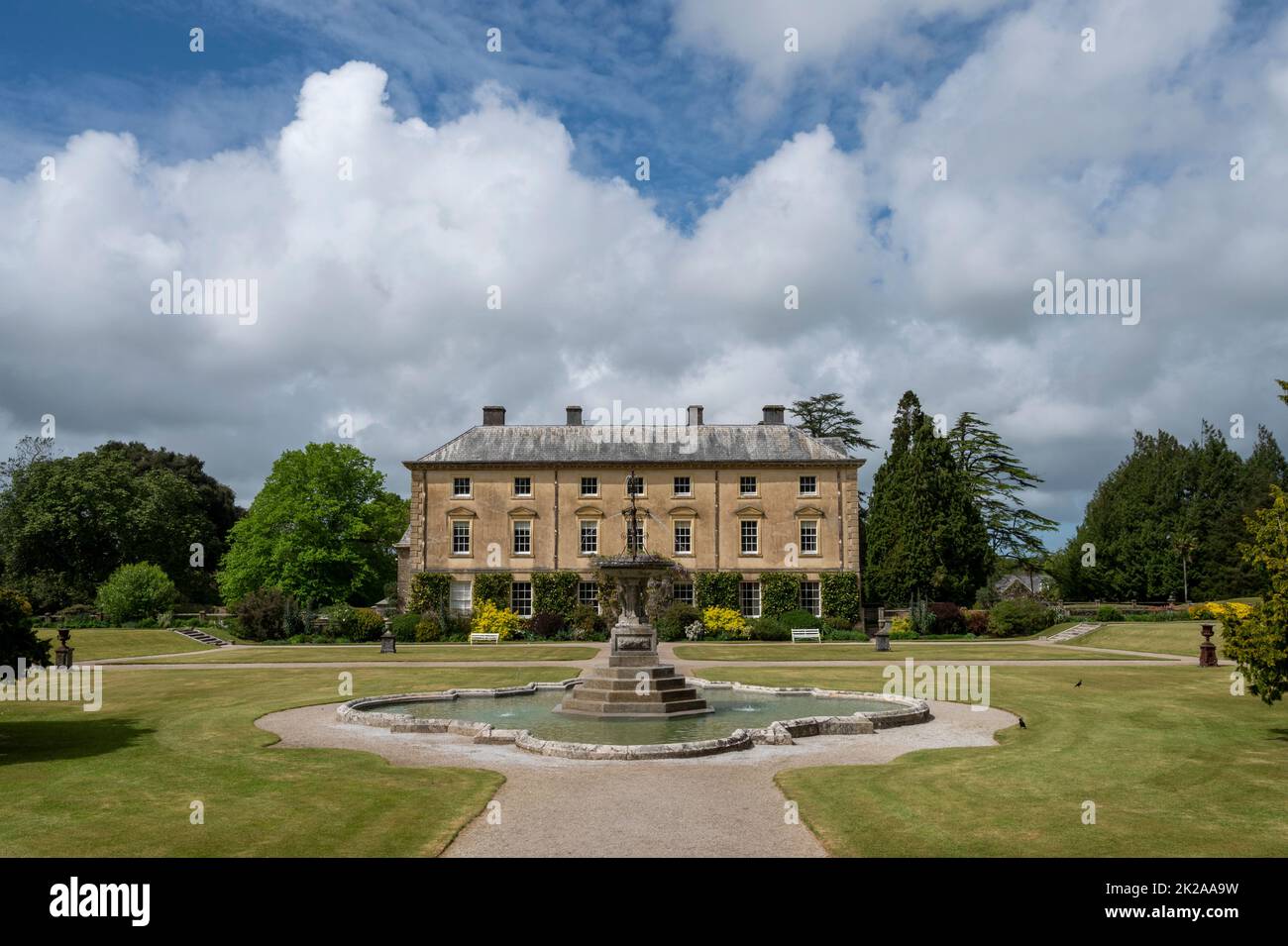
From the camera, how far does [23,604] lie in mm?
14781

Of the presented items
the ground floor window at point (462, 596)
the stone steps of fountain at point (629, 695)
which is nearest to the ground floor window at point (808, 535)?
the ground floor window at point (462, 596)

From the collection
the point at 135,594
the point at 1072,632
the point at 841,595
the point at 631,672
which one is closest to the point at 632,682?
the point at 631,672

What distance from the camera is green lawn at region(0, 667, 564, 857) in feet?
29.4

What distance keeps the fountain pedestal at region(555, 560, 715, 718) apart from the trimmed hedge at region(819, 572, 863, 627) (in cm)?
2844

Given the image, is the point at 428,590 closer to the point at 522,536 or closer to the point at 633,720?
the point at 522,536

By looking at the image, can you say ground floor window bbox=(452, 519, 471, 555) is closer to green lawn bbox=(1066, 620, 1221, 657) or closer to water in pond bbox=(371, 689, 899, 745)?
water in pond bbox=(371, 689, 899, 745)

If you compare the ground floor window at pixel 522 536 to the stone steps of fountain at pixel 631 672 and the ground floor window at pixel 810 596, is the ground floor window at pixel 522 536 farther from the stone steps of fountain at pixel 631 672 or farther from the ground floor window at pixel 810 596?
the stone steps of fountain at pixel 631 672

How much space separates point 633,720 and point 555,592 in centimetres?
2969

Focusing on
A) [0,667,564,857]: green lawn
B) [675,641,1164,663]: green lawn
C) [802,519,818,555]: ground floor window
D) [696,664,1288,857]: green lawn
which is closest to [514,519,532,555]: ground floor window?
[675,641,1164,663]: green lawn

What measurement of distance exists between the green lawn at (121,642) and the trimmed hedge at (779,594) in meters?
26.4

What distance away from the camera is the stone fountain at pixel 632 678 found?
717 inches

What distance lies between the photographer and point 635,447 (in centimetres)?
4881

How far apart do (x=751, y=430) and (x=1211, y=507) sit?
34441 millimetres
